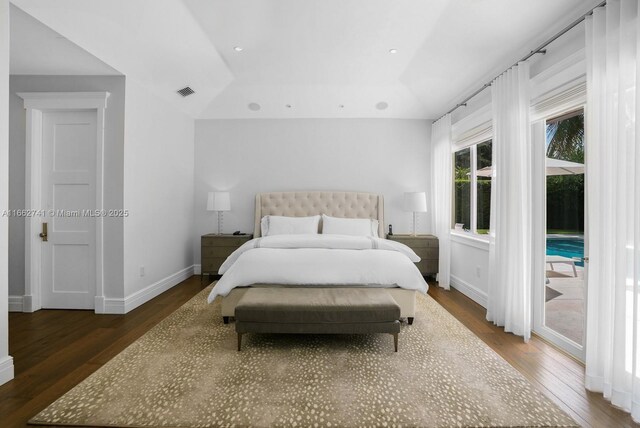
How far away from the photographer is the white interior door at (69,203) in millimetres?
3537

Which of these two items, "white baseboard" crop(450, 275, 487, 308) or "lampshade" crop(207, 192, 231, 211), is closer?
"white baseboard" crop(450, 275, 487, 308)

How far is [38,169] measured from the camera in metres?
3.51

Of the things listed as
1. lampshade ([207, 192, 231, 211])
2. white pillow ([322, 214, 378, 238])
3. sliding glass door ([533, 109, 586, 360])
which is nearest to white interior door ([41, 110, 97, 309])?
lampshade ([207, 192, 231, 211])

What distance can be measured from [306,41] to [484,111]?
7.55 ft

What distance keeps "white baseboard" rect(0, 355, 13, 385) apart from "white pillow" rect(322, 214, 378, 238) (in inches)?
139

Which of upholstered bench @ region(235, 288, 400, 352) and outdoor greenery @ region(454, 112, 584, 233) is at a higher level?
outdoor greenery @ region(454, 112, 584, 233)

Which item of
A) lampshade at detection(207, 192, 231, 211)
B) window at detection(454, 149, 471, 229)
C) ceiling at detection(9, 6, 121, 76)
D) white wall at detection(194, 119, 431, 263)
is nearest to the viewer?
ceiling at detection(9, 6, 121, 76)

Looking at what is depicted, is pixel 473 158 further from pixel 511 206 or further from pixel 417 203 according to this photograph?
pixel 511 206

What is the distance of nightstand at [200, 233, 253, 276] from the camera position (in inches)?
191

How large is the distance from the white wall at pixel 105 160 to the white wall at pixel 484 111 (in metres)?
4.26

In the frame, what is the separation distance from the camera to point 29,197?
3.47m

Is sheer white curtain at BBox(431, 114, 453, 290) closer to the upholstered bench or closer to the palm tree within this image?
the palm tree

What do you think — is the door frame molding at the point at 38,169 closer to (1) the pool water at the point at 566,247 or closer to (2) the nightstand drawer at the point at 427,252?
(2) the nightstand drawer at the point at 427,252

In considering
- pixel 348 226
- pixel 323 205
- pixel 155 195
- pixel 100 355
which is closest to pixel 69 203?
pixel 155 195
